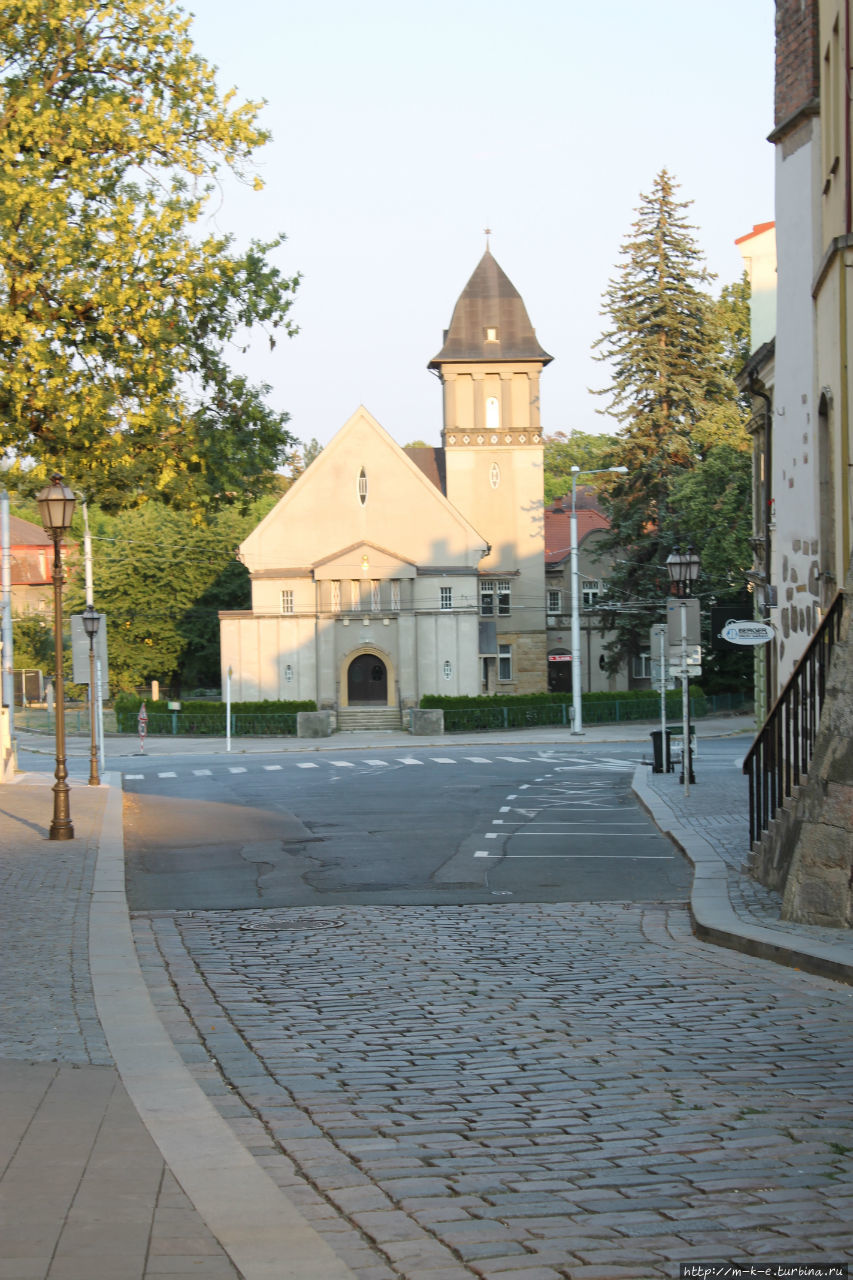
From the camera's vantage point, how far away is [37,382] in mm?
15156

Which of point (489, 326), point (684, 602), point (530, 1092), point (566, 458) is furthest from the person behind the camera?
point (566, 458)

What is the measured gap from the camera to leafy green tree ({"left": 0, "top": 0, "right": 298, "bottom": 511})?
584 inches

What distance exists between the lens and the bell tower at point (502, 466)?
7381 cm

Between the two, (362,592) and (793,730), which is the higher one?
(362,592)

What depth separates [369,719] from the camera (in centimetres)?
6525

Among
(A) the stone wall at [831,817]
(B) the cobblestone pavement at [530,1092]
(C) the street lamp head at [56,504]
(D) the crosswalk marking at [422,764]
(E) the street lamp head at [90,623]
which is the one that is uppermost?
(C) the street lamp head at [56,504]

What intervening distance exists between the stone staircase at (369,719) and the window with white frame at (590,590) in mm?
17480

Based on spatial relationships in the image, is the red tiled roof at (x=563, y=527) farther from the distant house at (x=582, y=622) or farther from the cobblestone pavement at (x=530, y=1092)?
the cobblestone pavement at (x=530, y=1092)

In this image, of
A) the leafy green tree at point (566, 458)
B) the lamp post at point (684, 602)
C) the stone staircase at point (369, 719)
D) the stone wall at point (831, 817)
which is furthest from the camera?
the leafy green tree at point (566, 458)

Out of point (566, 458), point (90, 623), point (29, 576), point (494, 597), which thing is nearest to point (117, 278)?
point (90, 623)

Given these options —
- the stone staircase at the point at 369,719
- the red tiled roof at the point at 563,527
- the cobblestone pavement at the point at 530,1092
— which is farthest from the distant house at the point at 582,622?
the cobblestone pavement at the point at 530,1092

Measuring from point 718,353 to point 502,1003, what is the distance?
61844mm

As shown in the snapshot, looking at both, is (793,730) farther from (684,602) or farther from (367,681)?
(367,681)

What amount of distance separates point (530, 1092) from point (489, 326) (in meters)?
70.6
